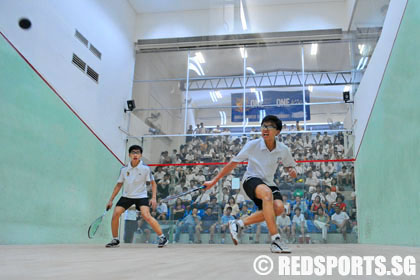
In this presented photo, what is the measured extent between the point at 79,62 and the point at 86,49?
357 millimetres

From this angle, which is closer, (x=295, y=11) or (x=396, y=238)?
(x=396, y=238)

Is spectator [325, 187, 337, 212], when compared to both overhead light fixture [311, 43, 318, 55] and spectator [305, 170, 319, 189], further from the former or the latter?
overhead light fixture [311, 43, 318, 55]

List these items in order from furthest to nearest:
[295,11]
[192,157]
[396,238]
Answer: [295,11] → [192,157] → [396,238]

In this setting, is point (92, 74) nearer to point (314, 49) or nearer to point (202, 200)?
point (202, 200)

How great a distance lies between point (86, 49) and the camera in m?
6.09

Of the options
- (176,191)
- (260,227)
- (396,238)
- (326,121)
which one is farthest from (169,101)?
(396,238)

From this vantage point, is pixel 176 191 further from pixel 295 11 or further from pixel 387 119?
pixel 295 11

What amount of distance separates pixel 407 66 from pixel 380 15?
5.01 ft

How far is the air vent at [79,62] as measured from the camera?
5688 mm

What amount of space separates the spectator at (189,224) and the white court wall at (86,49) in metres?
1.86

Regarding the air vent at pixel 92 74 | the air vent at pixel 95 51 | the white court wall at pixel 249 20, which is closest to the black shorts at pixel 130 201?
the air vent at pixel 92 74

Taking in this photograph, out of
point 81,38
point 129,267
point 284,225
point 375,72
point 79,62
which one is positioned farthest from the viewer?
point 81,38

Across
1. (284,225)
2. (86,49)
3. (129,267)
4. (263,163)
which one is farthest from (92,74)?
(129,267)

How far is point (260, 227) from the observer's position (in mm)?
5352
